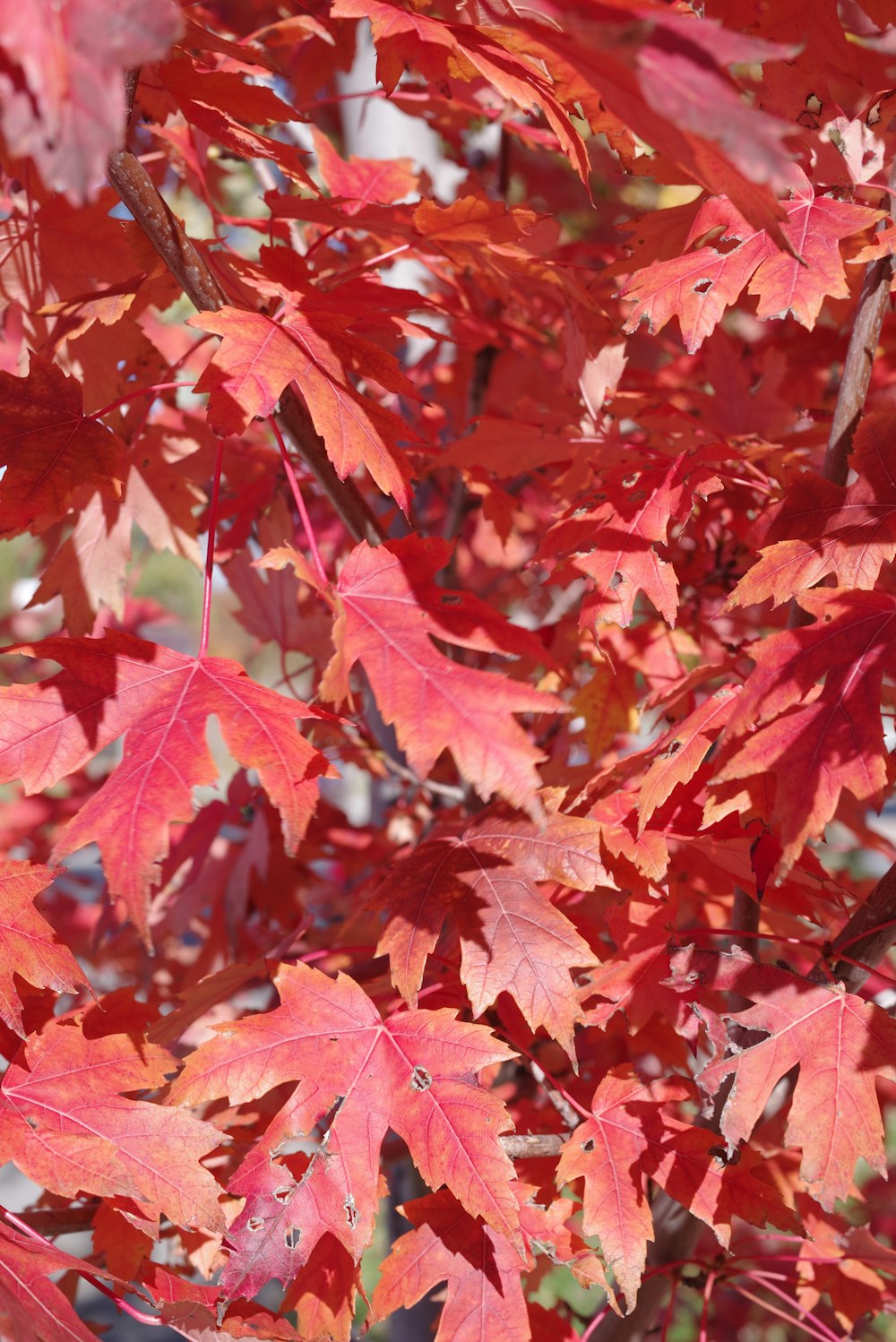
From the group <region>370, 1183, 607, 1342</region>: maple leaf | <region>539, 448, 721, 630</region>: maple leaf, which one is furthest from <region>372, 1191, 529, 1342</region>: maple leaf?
<region>539, 448, 721, 630</region>: maple leaf

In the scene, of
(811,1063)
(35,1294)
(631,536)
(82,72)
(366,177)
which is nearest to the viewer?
(82,72)

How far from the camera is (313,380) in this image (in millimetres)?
841

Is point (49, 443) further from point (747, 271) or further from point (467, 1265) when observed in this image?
point (467, 1265)

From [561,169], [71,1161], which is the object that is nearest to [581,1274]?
[71,1161]

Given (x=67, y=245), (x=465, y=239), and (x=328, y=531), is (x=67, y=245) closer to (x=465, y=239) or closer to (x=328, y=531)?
(x=465, y=239)

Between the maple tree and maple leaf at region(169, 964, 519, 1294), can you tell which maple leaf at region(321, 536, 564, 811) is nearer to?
the maple tree

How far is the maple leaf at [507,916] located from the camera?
78 cm

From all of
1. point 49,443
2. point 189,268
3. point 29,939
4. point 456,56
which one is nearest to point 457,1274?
point 29,939

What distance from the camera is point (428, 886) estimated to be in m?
0.86

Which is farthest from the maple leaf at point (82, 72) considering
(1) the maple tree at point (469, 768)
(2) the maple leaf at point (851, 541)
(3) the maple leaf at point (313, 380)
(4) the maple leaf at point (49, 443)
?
(2) the maple leaf at point (851, 541)

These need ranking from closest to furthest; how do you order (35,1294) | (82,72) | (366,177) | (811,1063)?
(82,72)
(35,1294)
(811,1063)
(366,177)

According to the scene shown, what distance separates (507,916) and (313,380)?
46 centimetres

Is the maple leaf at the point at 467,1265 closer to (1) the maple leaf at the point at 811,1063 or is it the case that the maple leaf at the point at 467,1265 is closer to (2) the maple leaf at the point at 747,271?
(1) the maple leaf at the point at 811,1063

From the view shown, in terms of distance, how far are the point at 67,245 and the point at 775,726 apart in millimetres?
853
